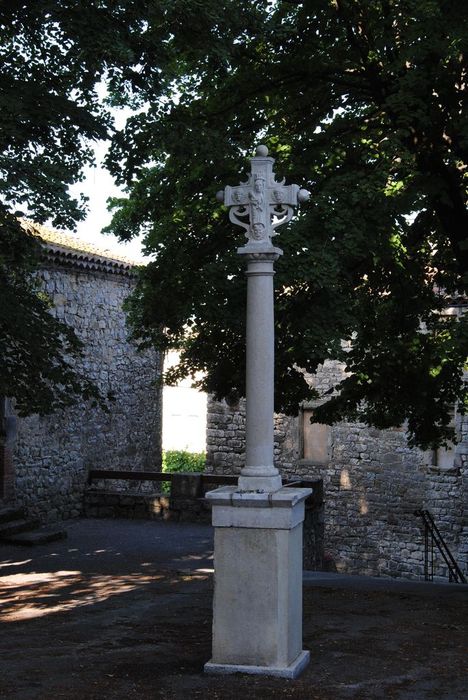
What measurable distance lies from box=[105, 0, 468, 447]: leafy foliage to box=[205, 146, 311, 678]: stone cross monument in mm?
2855

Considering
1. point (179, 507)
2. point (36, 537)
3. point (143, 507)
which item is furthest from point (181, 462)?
point (36, 537)

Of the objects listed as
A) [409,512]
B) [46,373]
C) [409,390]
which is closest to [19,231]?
[46,373]

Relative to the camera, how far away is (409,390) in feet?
41.9

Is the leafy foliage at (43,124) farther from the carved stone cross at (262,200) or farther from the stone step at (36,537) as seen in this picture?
the stone step at (36,537)

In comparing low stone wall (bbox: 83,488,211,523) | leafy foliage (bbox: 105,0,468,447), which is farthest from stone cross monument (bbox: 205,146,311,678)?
low stone wall (bbox: 83,488,211,523)

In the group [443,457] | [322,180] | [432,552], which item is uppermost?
[322,180]

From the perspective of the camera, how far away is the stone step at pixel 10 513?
648 inches

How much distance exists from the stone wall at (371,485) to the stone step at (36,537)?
23.6 ft

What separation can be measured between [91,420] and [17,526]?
383 centimetres

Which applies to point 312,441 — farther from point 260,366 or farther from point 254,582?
point 254,582

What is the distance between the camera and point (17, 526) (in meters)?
16.3

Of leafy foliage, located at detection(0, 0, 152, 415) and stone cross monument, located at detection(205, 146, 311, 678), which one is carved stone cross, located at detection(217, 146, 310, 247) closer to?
stone cross monument, located at detection(205, 146, 311, 678)

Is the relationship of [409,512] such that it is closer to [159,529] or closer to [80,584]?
[159,529]

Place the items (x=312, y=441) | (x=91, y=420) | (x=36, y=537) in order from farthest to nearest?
(x=312, y=441)
(x=91, y=420)
(x=36, y=537)
